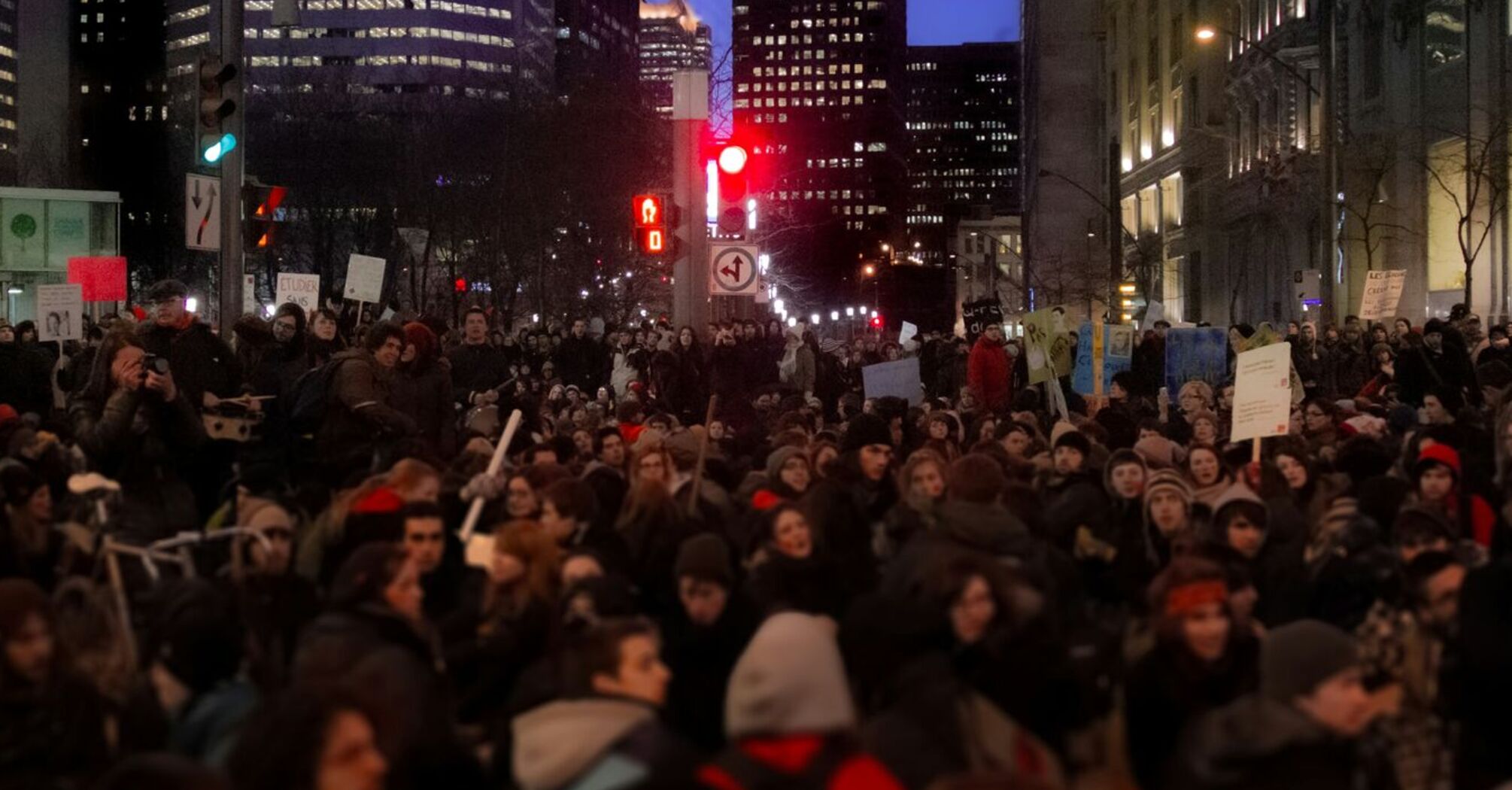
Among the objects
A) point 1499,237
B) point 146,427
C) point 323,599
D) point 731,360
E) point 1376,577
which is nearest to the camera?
point 323,599

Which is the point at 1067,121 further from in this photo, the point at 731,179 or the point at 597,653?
the point at 597,653

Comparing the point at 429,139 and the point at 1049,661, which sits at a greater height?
the point at 429,139

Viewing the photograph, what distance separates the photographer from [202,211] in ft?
50.3

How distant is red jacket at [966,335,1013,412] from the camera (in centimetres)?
2083

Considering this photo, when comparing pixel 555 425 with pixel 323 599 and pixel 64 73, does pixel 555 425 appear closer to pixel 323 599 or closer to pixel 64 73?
pixel 323 599

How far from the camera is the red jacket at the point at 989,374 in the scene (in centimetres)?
2083

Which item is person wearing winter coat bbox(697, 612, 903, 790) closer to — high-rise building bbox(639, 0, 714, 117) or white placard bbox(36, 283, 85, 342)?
white placard bbox(36, 283, 85, 342)

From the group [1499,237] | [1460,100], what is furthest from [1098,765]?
[1460,100]

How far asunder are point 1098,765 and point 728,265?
15091mm

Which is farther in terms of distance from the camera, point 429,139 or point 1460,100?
point 429,139

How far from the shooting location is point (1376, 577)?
755 centimetres

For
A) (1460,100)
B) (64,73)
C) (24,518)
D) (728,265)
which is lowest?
(24,518)

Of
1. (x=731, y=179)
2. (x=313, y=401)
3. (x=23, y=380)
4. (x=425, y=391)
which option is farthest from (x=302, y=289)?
(x=313, y=401)

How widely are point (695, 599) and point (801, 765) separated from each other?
1.79 m
